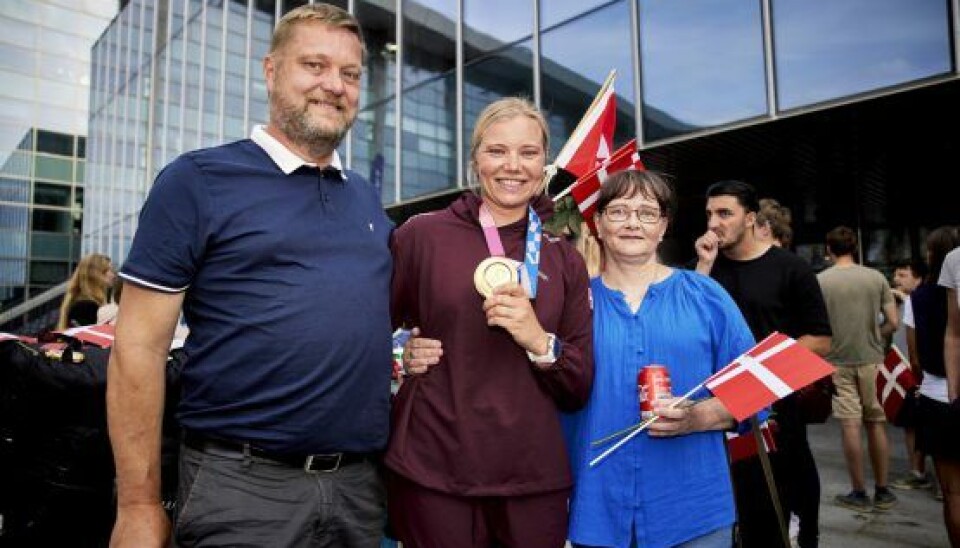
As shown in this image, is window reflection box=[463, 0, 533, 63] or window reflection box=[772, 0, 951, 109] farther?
window reflection box=[463, 0, 533, 63]

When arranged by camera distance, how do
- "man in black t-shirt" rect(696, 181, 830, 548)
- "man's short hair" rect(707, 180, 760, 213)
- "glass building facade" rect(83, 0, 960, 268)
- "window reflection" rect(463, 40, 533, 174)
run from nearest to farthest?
"man in black t-shirt" rect(696, 181, 830, 548)
"man's short hair" rect(707, 180, 760, 213)
"glass building facade" rect(83, 0, 960, 268)
"window reflection" rect(463, 40, 533, 174)

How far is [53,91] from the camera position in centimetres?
3822

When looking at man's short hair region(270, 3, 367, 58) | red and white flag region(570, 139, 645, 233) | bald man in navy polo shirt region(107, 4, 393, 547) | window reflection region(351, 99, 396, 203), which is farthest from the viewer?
window reflection region(351, 99, 396, 203)

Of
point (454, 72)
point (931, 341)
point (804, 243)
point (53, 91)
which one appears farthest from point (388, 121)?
point (53, 91)

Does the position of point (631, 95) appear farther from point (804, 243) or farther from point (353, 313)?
point (353, 313)

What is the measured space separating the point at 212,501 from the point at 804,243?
1230 cm

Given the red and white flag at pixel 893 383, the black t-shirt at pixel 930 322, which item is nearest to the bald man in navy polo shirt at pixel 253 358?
the black t-shirt at pixel 930 322

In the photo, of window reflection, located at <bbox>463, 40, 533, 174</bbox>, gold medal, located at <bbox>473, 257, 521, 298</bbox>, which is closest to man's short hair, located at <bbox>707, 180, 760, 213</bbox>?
gold medal, located at <bbox>473, 257, 521, 298</bbox>

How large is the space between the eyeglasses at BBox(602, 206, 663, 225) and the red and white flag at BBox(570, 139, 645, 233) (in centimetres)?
16

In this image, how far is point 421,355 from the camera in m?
2.04

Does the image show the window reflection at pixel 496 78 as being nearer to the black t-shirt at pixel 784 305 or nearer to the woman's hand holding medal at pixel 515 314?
the black t-shirt at pixel 784 305

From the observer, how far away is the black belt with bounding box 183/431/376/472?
6.12 ft

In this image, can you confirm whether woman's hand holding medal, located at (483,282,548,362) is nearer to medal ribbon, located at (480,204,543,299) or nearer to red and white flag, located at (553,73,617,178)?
medal ribbon, located at (480,204,543,299)

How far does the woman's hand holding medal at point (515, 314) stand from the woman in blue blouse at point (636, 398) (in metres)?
0.42
